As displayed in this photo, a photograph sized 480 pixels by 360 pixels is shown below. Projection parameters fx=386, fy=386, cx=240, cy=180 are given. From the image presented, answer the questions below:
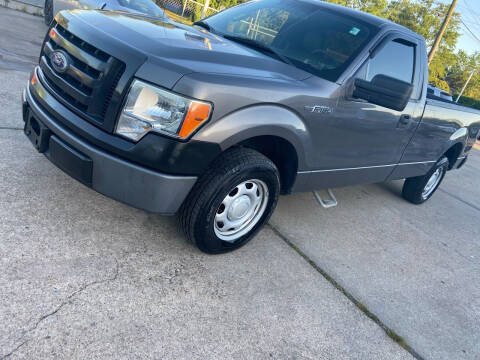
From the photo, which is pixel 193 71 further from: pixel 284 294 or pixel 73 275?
pixel 284 294

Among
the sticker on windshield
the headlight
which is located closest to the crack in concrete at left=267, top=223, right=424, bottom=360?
the headlight

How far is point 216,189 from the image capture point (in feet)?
7.91

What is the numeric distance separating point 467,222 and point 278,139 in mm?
3830

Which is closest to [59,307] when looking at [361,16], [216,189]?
[216,189]

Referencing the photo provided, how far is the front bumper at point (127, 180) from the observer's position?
219cm

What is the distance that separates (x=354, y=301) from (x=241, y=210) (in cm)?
105

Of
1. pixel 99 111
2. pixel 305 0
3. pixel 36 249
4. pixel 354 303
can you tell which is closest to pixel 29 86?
pixel 99 111

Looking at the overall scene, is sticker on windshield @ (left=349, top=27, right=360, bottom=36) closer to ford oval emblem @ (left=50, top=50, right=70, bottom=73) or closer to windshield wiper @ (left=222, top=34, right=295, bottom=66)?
windshield wiper @ (left=222, top=34, right=295, bottom=66)

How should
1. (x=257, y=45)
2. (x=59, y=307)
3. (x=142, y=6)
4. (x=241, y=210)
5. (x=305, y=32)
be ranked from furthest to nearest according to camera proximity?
(x=142, y=6), (x=305, y=32), (x=257, y=45), (x=241, y=210), (x=59, y=307)

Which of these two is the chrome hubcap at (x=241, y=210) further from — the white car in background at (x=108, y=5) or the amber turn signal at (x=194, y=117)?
the white car in background at (x=108, y=5)

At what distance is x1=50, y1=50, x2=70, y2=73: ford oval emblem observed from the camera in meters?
Result: 2.40

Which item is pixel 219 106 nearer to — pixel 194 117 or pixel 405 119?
pixel 194 117

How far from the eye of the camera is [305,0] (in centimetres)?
360

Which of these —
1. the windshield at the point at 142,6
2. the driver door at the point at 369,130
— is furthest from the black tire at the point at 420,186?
the windshield at the point at 142,6
